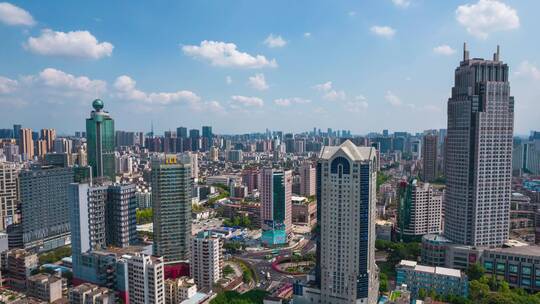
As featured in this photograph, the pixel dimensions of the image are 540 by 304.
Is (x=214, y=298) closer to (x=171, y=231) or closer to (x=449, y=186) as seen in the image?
(x=171, y=231)

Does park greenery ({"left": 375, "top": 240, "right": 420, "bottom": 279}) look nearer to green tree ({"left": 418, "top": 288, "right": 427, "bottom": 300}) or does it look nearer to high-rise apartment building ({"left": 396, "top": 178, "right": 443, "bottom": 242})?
high-rise apartment building ({"left": 396, "top": 178, "right": 443, "bottom": 242})

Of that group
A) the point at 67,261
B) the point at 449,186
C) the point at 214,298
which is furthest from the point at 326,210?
the point at 67,261

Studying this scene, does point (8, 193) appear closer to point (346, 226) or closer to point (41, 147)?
point (346, 226)

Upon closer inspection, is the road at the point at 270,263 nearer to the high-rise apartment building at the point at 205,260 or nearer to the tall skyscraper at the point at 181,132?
the high-rise apartment building at the point at 205,260

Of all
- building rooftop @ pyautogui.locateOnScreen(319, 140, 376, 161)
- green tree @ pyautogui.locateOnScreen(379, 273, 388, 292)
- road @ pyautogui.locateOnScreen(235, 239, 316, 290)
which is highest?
building rooftop @ pyautogui.locateOnScreen(319, 140, 376, 161)

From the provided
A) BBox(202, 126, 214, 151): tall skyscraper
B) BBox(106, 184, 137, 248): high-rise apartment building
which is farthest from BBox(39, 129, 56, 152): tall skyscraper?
BBox(106, 184, 137, 248): high-rise apartment building

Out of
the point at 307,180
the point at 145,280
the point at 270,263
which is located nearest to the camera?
the point at 145,280

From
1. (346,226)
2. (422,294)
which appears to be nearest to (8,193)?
(346,226)
